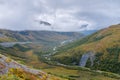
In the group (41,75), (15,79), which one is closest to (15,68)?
(41,75)

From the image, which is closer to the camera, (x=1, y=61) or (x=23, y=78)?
(x=23, y=78)

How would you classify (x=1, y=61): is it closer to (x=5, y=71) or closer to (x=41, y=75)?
(x=5, y=71)

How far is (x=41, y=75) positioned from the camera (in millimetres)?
27609

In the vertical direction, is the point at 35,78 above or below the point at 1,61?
below

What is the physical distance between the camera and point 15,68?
25750mm

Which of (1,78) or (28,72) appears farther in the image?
(28,72)

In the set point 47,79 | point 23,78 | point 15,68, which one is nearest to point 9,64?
point 15,68

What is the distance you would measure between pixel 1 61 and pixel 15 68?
1684 millimetres

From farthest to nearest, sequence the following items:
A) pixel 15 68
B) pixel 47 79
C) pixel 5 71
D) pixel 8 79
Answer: pixel 47 79, pixel 15 68, pixel 5 71, pixel 8 79

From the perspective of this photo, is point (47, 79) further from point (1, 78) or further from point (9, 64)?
point (1, 78)

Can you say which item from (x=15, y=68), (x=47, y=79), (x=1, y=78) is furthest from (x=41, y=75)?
(x=1, y=78)

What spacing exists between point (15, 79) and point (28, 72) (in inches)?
240

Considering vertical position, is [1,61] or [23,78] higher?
[1,61]

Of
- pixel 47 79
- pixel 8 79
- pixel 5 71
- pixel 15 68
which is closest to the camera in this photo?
pixel 8 79
